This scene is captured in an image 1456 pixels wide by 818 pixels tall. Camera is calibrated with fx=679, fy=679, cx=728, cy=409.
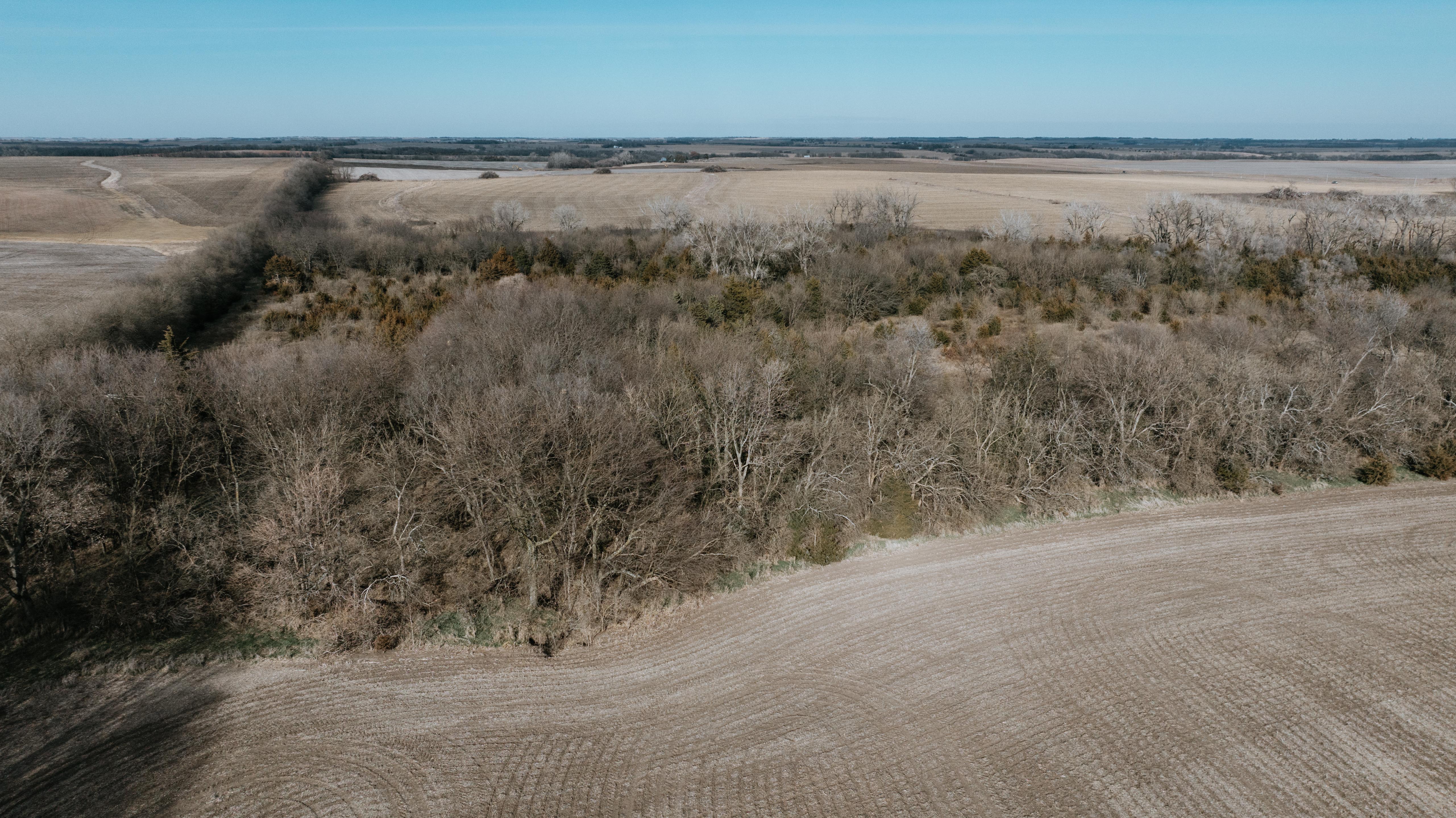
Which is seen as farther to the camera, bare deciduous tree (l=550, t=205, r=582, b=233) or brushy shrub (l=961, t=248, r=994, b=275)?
bare deciduous tree (l=550, t=205, r=582, b=233)

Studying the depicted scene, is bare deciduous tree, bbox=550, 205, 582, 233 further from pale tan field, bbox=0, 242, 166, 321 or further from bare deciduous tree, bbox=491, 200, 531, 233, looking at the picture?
pale tan field, bbox=0, 242, 166, 321

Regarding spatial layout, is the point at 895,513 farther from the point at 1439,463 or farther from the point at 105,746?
the point at 1439,463

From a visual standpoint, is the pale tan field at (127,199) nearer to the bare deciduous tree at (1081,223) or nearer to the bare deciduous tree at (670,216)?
the bare deciduous tree at (670,216)

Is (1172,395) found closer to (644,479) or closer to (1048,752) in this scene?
(1048,752)

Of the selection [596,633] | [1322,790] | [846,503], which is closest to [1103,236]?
[846,503]

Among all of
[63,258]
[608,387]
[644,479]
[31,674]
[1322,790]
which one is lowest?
[1322,790]

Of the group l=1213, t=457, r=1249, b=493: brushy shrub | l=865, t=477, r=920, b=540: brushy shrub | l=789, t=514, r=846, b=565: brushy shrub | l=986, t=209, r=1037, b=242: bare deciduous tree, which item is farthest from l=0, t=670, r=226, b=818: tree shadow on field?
l=986, t=209, r=1037, b=242: bare deciduous tree

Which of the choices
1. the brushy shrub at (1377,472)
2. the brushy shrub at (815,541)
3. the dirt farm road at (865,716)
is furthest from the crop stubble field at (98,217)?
the brushy shrub at (1377,472)
